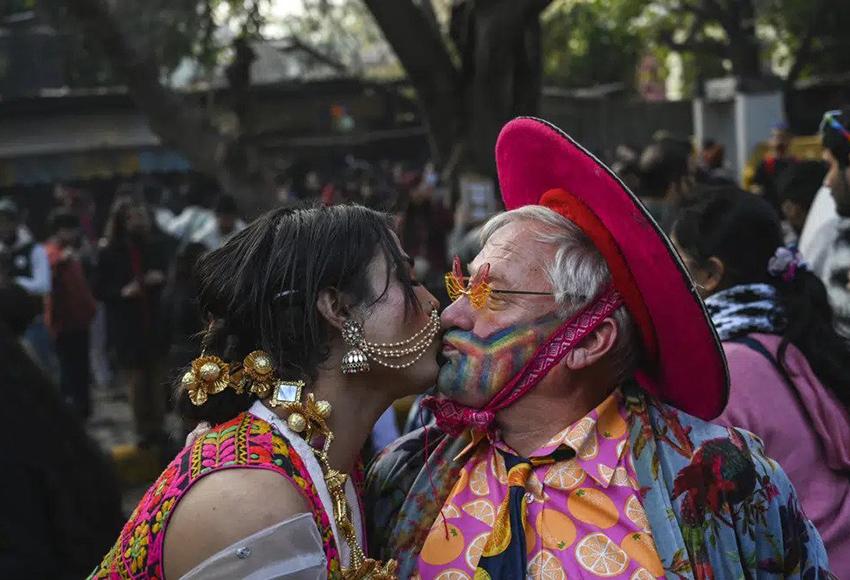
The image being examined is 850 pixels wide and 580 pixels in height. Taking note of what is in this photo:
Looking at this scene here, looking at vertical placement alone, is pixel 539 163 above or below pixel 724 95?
above

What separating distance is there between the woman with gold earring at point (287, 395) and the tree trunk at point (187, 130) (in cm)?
629

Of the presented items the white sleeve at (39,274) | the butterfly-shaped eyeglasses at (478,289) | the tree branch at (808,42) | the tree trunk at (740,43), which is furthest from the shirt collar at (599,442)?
the tree branch at (808,42)

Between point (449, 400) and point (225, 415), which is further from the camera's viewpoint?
point (449, 400)

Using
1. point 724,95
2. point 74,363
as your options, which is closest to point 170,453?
point 74,363

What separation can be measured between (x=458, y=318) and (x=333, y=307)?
14.4 inches

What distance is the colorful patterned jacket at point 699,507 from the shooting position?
2463 millimetres

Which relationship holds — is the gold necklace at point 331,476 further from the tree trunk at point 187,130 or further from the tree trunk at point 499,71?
the tree trunk at point 187,130

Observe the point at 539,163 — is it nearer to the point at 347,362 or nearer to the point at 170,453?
the point at 347,362

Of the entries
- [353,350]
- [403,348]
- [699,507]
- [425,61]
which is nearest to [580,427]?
[699,507]

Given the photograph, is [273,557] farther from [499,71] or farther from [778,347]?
[499,71]

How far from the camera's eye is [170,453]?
8.43 metres

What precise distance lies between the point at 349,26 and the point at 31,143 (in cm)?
1116

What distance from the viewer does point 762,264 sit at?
3396mm

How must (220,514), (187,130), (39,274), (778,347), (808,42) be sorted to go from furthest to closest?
(808,42) → (39,274) → (187,130) → (778,347) → (220,514)
